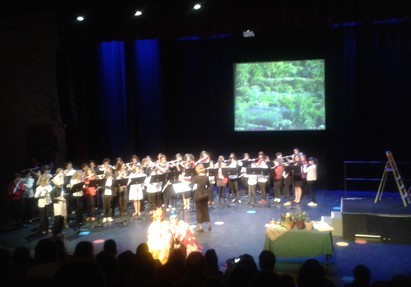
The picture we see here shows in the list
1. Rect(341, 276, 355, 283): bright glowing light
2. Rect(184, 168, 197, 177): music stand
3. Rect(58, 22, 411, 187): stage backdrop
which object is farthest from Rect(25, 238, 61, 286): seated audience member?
Rect(58, 22, 411, 187): stage backdrop

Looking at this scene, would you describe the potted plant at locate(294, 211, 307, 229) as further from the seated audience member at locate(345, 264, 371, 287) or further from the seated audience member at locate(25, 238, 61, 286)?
the seated audience member at locate(25, 238, 61, 286)

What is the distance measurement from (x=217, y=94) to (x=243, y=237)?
31.7ft

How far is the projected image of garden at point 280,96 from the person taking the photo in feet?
56.9

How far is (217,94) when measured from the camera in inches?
761

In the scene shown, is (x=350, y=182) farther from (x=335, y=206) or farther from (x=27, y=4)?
(x=27, y=4)

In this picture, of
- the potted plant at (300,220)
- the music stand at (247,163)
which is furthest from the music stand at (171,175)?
the potted plant at (300,220)

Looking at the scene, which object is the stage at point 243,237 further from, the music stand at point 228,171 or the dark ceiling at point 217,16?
the dark ceiling at point 217,16

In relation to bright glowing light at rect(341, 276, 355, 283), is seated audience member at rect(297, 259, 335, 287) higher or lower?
higher

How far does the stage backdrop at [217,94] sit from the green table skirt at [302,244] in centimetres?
936

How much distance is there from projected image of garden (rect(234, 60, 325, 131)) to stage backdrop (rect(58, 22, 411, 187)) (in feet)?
1.50

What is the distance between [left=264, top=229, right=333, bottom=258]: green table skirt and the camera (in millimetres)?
8508

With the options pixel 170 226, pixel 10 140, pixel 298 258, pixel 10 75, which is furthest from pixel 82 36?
pixel 298 258

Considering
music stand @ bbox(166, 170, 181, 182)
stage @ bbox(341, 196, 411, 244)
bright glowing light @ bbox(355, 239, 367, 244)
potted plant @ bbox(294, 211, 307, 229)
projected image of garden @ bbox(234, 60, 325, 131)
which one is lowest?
bright glowing light @ bbox(355, 239, 367, 244)

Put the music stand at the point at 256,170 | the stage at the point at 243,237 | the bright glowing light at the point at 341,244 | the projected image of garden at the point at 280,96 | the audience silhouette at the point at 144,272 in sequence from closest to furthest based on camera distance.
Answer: the audience silhouette at the point at 144,272 → the stage at the point at 243,237 → the bright glowing light at the point at 341,244 → the music stand at the point at 256,170 → the projected image of garden at the point at 280,96
